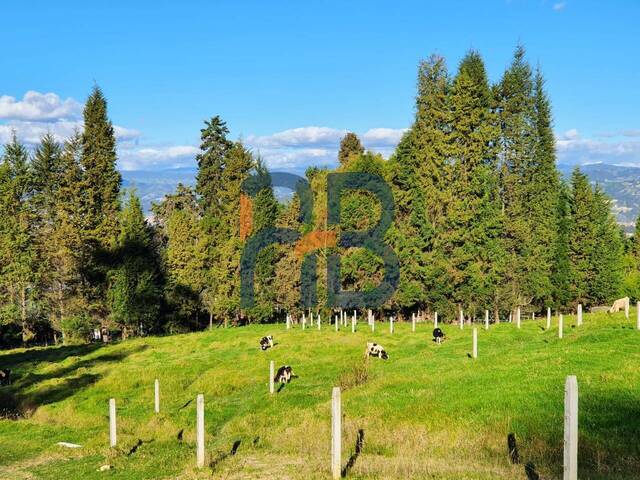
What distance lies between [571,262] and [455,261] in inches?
618

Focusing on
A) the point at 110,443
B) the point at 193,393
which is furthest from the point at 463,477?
the point at 193,393

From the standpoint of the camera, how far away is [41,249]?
6956 cm

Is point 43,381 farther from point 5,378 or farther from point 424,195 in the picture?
point 424,195

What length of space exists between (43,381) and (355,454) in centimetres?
2831

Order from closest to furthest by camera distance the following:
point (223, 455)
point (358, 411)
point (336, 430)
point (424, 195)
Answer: point (336, 430) → point (223, 455) → point (358, 411) → point (424, 195)

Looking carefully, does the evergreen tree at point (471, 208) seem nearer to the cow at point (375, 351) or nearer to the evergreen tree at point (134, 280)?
the cow at point (375, 351)

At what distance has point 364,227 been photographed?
212 feet

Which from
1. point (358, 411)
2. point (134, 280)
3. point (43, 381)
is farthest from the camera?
point (134, 280)

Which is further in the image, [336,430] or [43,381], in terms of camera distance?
[43,381]

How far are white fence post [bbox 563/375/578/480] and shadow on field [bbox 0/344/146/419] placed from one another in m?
29.7

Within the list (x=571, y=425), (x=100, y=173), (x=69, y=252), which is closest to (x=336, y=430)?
(x=571, y=425)

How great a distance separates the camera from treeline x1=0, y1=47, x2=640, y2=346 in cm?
6081

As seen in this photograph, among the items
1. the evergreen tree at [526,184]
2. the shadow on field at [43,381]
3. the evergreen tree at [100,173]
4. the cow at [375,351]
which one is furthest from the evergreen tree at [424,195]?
the evergreen tree at [100,173]

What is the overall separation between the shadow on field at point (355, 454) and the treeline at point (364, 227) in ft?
134
